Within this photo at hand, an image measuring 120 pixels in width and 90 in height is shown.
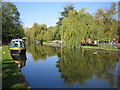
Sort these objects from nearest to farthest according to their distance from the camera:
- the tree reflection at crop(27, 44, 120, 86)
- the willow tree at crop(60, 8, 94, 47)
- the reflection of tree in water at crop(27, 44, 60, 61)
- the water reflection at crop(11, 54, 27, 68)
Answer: the tree reflection at crop(27, 44, 120, 86), the water reflection at crop(11, 54, 27, 68), the reflection of tree in water at crop(27, 44, 60, 61), the willow tree at crop(60, 8, 94, 47)

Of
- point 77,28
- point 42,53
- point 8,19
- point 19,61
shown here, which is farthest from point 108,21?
point 19,61

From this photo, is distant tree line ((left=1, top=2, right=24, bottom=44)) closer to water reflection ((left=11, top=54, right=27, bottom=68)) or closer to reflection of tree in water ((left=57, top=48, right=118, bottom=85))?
water reflection ((left=11, top=54, right=27, bottom=68))

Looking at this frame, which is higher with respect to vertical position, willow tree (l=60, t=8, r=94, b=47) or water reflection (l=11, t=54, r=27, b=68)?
willow tree (l=60, t=8, r=94, b=47)

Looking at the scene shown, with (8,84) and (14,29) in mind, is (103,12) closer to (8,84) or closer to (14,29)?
(14,29)

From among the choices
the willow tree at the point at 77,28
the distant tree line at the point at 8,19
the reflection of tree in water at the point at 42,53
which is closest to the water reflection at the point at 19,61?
the reflection of tree in water at the point at 42,53

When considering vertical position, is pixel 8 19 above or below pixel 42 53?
above

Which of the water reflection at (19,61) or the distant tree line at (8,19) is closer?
the water reflection at (19,61)

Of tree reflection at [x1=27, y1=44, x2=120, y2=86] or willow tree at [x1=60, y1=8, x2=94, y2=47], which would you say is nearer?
tree reflection at [x1=27, y1=44, x2=120, y2=86]

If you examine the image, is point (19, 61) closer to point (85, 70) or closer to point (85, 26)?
point (85, 70)

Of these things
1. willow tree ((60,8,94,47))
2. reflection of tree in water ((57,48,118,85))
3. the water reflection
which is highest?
willow tree ((60,8,94,47))

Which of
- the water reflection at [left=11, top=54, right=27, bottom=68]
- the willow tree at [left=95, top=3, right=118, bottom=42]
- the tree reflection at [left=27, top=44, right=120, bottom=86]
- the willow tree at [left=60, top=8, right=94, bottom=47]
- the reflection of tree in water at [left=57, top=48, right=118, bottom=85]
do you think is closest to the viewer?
the tree reflection at [left=27, top=44, right=120, bottom=86]

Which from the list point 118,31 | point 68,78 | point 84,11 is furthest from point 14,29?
point 68,78

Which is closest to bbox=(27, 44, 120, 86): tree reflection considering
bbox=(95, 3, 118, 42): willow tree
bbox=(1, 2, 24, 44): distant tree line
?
bbox=(95, 3, 118, 42): willow tree

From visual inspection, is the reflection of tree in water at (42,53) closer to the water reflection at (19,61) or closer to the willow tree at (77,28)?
the water reflection at (19,61)
